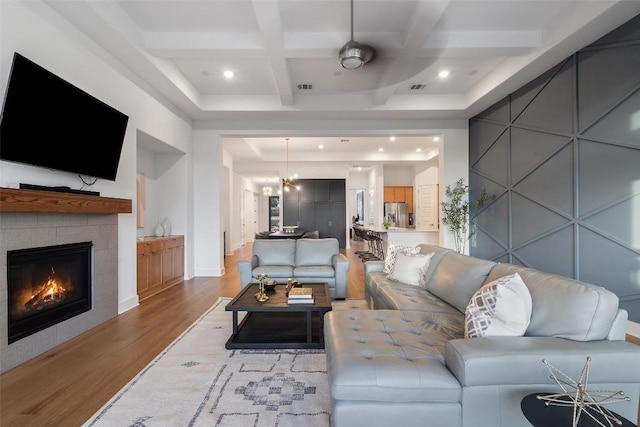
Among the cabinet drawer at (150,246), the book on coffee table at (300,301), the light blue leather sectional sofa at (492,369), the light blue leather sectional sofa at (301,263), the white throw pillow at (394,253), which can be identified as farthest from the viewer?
the cabinet drawer at (150,246)

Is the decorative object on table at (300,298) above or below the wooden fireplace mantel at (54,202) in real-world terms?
below

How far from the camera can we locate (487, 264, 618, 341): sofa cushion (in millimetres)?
1493

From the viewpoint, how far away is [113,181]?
356 centimetres

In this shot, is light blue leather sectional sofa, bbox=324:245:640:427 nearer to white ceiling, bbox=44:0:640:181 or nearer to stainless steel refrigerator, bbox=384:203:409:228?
white ceiling, bbox=44:0:640:181

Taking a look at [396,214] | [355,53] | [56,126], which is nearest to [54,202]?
[56,126]

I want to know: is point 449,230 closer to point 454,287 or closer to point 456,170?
point 456,170

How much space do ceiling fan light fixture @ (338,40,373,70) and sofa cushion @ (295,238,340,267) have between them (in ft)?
8.70

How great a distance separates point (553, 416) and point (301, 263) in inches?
140

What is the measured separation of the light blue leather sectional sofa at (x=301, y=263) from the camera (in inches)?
159

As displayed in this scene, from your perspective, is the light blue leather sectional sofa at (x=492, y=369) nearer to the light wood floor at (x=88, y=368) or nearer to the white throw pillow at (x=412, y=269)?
the white throw pillow at (x=412, y=269)

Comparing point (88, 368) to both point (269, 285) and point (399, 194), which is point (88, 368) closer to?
point (269, 285)

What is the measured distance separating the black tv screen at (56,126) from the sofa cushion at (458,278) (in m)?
3.65

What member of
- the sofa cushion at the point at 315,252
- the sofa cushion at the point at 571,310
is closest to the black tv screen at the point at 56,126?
the sofa cushion at the point at 315,252

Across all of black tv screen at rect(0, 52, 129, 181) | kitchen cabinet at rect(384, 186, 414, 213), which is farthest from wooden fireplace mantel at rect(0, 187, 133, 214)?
kitchen cabinet at rect(384, 186, 414, 213)
